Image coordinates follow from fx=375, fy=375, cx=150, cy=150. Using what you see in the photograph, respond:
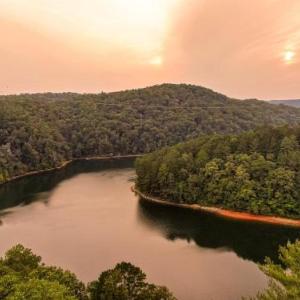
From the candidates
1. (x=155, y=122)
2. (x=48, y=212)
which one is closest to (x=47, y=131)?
(x=155, y=122)

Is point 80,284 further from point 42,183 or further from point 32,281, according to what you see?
point 42,183

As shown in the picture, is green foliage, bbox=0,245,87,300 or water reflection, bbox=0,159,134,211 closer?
green foliage, bbox=0,245,87,300

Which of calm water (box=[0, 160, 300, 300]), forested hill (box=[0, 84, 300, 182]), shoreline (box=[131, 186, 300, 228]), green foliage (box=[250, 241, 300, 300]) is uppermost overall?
forested hill (box=[0, 84, 300, 182])

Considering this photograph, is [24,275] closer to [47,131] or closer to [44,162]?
[44,162]

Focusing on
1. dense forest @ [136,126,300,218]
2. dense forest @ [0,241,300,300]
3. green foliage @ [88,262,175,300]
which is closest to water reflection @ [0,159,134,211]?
dense forest @ [136,126,300,218]

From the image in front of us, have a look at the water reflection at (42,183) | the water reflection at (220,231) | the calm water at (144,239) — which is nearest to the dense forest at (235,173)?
the water reflection at (220,231)

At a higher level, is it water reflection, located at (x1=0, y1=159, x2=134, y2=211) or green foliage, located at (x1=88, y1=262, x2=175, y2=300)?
green foliage, located at (x1=88, y1=262, x2=175, y2=300)

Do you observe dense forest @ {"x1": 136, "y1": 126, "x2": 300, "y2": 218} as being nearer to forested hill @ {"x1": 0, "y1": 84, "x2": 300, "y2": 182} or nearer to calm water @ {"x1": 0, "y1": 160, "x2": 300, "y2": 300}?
calm water @ {"x1": 0, "y1": 160, "x2": 300, "y2": 300}
